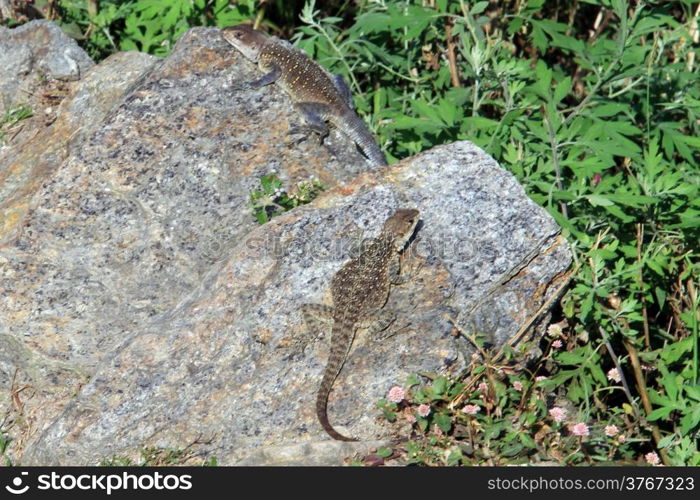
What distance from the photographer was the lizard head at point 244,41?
732 centimetres

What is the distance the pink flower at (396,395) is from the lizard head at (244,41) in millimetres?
3100

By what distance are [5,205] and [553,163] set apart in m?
3.88

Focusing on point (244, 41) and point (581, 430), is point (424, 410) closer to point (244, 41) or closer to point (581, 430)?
point (581, 430)

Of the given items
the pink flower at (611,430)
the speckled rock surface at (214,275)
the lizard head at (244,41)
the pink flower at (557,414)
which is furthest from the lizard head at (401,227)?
the lizard head at (244,41)

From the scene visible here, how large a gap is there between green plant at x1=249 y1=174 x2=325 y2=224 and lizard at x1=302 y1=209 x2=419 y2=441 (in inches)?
24.4

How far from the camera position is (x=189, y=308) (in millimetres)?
5867

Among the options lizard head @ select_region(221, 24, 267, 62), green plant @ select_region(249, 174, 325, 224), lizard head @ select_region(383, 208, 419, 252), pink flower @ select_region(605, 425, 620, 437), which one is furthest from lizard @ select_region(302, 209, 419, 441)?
lizard head @ select_region(221, 24, 267, 62)

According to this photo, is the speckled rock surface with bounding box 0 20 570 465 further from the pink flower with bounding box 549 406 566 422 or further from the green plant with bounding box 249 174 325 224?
the pink flower with bounding box 549 406 566 422

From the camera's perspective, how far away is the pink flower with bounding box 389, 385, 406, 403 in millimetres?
5406

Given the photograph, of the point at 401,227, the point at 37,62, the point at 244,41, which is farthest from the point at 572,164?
the point at 37,62

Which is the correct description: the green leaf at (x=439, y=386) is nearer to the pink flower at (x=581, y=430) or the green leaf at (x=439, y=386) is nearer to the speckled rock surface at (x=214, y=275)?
the speckled rock surface at (x=214, y=275)

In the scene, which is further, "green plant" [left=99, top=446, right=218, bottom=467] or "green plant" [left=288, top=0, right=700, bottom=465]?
"green plant" [left=288, top=0, right=700, bottom=465]
